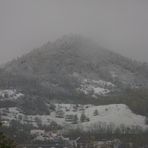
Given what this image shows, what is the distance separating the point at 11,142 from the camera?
43.0 metres

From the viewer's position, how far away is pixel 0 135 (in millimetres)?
43062

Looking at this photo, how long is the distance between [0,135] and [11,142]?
41.0 inches
